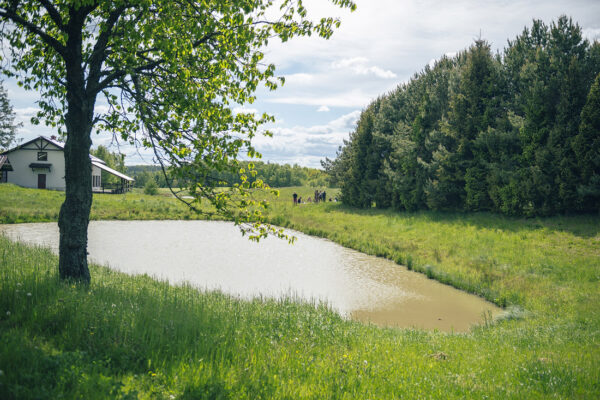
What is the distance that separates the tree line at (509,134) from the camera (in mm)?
22516

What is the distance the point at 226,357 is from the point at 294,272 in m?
12.6

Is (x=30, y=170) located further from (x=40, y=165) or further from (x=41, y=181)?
(x=41, y=181)

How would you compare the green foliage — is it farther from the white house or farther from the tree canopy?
the white house

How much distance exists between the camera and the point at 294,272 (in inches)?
696

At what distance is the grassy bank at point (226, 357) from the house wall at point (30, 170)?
60.2 metres

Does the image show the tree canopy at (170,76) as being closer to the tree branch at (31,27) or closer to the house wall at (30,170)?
the tree branch at (31,27)

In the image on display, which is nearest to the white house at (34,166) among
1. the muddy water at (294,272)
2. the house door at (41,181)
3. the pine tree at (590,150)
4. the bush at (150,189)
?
the house door at (41,181)

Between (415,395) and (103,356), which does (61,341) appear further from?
(415,395)

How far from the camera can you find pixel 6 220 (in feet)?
97.6

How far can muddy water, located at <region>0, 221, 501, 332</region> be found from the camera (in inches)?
510

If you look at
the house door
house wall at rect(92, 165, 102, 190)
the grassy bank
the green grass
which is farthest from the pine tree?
house wall at rect(92, 165, 102, 190)

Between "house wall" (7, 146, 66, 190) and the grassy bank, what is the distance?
6024 cm

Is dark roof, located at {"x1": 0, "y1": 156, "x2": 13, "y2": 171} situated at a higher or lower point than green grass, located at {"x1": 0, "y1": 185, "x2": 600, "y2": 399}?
higher

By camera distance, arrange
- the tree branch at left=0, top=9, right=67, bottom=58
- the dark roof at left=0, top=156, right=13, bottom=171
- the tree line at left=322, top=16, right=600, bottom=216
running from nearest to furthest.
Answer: the tree branch at left=0, top=9, right=67, bottom=58, the tree line at left=322, top=16, right=600, bottom=216, the dark roof at left=0, top=156, right=13, bottom=171
